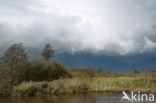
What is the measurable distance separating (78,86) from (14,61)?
8867 mm

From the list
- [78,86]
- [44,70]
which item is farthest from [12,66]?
[78,86]

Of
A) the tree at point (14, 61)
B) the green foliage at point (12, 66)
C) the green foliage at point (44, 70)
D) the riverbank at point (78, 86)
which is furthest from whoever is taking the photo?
the green foliage at point (44, 70)

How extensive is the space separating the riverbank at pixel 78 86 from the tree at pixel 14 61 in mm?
2319

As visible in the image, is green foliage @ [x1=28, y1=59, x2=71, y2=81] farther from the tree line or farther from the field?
the field

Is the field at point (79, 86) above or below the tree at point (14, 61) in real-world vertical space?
below

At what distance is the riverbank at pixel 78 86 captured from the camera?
67.3 feet

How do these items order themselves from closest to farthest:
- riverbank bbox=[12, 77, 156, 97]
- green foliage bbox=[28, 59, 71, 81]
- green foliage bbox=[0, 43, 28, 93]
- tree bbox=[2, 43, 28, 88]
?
riverbank bbox=[12, 77, 156, 97] < green foliage bbox=[0, 43, 28, 93] < tree bbox=[2, 43, 28, 88] < green foliage bbox=[28, 59, 71, 81]

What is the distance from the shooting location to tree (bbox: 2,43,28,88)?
73.5ft

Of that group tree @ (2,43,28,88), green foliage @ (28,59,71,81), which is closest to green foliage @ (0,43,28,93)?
tree @ (2,43,28,88)

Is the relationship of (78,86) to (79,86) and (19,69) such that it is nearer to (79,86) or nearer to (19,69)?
(79,86)

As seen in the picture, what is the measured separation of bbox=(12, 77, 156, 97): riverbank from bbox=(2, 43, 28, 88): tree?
2.32 meters

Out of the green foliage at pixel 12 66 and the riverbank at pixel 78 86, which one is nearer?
the riverbank at pixel 78 86

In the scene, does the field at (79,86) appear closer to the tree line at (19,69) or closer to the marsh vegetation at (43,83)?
the marsh vegetation at (43,83)

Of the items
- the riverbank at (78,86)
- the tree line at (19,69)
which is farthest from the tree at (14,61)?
the riverbank at (78,86)
